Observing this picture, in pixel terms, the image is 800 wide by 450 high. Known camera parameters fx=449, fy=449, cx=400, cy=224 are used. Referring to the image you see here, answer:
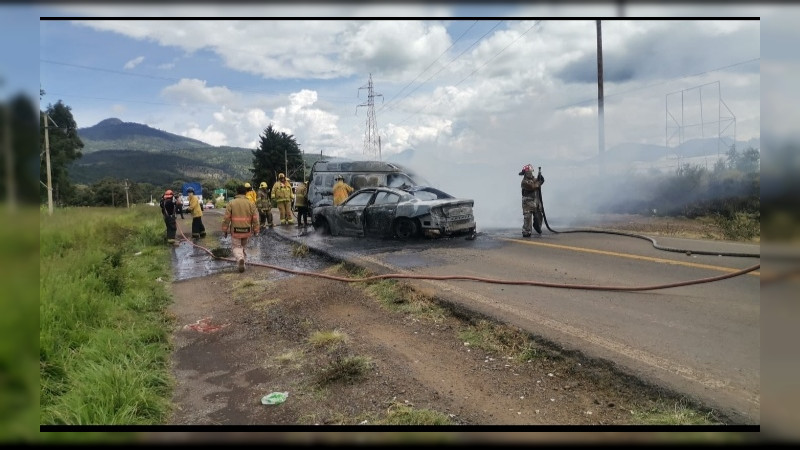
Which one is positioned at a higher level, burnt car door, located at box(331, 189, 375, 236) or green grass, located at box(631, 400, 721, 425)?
burnt car door, located at box(331, 189, 375, 236)

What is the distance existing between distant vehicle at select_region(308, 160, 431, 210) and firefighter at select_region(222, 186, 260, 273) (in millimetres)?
2861

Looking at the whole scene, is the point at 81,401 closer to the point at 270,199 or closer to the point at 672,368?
the point at 672,368

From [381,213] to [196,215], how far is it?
6479mm

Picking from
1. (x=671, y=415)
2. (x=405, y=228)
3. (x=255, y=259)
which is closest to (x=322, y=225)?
(x=255, y=259)

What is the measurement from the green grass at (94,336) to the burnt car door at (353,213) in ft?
13.5

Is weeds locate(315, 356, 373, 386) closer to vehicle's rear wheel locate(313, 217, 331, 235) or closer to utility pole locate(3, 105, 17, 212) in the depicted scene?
utility pole locate(3, 105, 17, 212)

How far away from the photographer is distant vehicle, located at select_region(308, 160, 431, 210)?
9352 millimetres

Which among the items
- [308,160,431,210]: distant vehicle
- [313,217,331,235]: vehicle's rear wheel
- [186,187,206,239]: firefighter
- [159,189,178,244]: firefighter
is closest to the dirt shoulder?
[308,160,431,210]: distant vehicle

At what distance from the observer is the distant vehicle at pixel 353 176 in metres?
9.35

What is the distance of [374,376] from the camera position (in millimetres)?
3611

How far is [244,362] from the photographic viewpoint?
4.21 metres

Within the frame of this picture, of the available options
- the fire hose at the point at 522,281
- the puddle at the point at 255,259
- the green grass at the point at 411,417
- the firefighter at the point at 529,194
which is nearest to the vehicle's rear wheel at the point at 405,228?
the puddle at the point at 255,259
